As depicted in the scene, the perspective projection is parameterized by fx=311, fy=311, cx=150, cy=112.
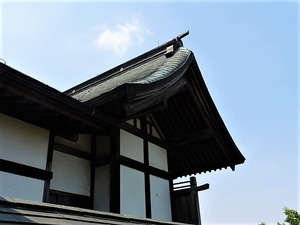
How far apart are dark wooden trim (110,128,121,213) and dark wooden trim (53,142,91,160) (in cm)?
67

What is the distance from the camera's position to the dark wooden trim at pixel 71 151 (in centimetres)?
639

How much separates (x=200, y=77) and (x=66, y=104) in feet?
14.2

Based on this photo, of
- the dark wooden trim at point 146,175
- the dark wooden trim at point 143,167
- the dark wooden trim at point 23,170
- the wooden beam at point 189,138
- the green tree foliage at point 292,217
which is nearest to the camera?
the dark wooden trim at point 23,170

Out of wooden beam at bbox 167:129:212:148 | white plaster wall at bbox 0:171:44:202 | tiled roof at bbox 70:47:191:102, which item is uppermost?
tiled roof at bbox 70:47:191:102

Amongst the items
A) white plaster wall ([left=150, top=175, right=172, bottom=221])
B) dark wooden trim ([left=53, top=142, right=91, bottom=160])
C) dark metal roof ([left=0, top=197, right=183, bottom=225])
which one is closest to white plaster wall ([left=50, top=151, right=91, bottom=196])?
dark wooden trim ([left=53, top=142, right=91, bottom=160])

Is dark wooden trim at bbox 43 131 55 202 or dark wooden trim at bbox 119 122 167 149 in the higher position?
dark wooden trim at bbox 119 122 167 149

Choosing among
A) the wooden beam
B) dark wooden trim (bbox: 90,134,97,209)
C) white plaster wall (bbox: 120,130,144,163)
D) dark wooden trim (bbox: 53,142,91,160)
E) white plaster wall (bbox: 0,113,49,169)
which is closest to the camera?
white plaster wall (bbox: 0,113,49,169)

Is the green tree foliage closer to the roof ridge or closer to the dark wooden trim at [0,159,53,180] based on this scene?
the roof ridge

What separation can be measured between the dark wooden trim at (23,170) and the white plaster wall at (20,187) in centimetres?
6

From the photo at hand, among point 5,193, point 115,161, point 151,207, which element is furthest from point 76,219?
point 151,207

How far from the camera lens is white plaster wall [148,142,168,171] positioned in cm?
806

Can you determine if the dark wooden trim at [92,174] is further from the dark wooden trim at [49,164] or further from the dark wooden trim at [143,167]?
the dark wooden trim at [49,164]

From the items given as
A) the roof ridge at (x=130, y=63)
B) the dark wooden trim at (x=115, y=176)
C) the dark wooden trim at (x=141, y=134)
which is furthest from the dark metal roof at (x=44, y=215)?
the roof ridge at (x=130, y=63)

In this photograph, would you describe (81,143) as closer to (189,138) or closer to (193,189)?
(189,138)
